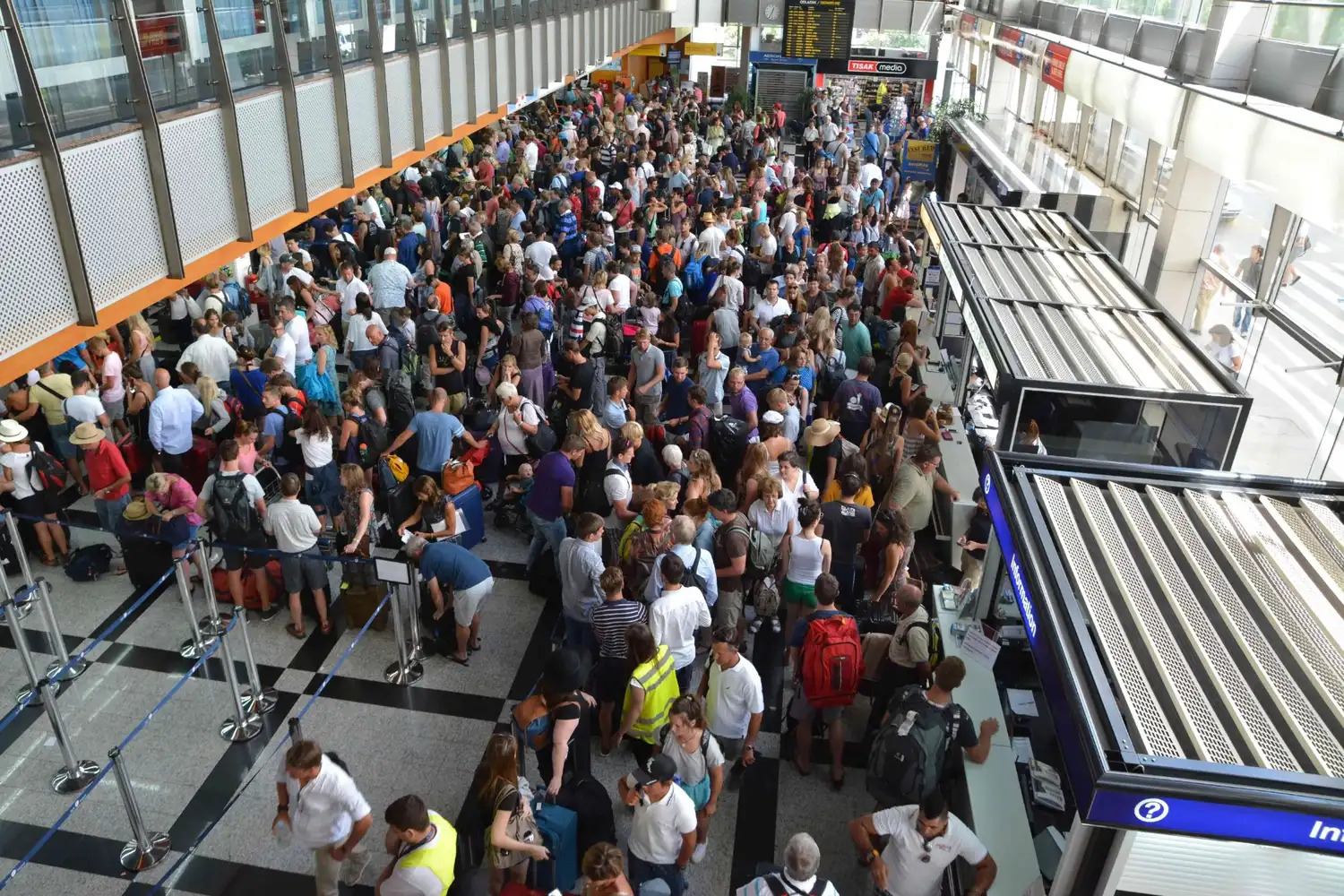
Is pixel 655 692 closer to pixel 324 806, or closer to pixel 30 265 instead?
pixel 324 806

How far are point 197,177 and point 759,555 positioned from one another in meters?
4.23

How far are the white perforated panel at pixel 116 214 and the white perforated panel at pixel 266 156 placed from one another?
103 centimetres

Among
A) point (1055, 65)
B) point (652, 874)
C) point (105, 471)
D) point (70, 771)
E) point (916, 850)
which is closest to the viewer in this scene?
point (916, 850)

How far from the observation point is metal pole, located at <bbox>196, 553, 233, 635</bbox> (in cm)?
681

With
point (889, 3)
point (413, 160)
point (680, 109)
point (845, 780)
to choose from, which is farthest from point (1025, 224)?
point (889, 3)

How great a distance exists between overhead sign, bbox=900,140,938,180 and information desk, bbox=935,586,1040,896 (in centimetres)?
1626

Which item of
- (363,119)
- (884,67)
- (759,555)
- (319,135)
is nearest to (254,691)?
(759,555)

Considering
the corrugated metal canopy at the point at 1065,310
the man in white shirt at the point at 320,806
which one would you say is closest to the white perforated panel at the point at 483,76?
the corrugated metal canopy at the point at 1065,310

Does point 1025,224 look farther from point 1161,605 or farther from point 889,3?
point 889,3

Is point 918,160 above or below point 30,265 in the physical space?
below

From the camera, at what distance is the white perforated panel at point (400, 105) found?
8.38 meters

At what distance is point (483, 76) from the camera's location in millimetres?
11164

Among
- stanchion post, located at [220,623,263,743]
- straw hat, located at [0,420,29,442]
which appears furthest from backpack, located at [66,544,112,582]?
stanchion post, located at [220,623,263,743]

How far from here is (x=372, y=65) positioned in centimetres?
798
